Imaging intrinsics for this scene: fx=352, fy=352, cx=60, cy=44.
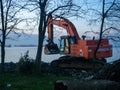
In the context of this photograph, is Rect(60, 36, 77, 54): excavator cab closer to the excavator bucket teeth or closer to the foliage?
the excavator bucket teeth

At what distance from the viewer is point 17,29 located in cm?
2255

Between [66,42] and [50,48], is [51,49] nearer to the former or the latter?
[50,48]

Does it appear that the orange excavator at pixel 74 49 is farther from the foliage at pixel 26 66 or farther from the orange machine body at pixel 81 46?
the foliage at pixel 26 66

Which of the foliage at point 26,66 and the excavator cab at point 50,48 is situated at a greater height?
the excavator cab at point 50,48

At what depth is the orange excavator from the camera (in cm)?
2261

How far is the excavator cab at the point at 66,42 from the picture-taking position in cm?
2758

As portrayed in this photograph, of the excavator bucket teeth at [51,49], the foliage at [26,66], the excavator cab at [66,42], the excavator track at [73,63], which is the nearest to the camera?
the foliage at [26,66]

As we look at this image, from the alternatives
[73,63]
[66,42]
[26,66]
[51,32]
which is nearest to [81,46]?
[66,42]

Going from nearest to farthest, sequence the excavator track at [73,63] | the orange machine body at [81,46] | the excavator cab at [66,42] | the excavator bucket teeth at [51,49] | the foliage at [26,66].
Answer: the foliage at [26,66]
the excavator track at [73,63]
the orange machine body at [81,46]
the excavator bucket teeth at [51,49]
the excavator cab at [66,42]

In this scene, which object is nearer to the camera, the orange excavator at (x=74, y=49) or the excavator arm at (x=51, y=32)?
the orange excavator at (x=74, y=49)

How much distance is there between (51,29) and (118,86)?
20202 millimetres

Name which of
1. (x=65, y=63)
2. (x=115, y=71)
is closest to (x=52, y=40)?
(x=65, y=63)

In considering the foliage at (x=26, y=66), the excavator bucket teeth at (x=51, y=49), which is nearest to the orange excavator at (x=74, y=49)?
the excavator bucket teeth at (x=51, y=49)

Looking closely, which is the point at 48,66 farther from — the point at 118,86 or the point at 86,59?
the point at 118,86
